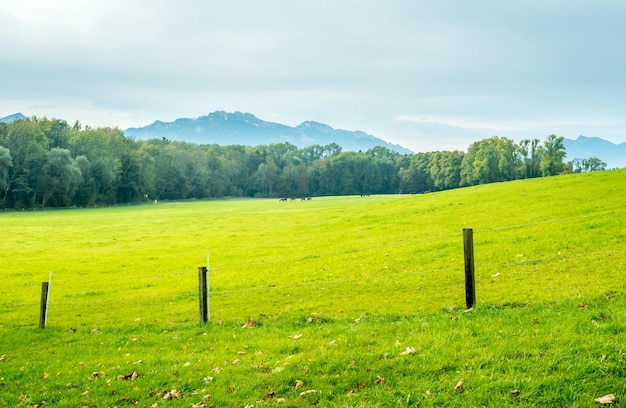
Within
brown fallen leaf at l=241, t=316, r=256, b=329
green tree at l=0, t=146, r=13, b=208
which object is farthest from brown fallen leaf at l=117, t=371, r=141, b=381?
green tree at l=0, t=146, r=13, b=208

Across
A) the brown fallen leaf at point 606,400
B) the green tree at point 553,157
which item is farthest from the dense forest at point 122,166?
the brown fallen leaf at point 606,400

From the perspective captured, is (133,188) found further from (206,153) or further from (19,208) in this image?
(206,153)

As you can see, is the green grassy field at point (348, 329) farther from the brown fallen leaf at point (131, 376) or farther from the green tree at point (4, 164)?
the green tree at point (4, 164)

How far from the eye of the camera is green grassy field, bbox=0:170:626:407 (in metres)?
8.23

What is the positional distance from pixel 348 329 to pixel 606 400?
5.92 m

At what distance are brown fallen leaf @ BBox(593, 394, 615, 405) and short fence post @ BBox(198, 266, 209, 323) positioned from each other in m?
10.2

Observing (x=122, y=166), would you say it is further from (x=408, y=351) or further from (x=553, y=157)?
(x=408, y=351)

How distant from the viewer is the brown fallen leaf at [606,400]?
274 inches

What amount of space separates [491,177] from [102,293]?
146639 mm

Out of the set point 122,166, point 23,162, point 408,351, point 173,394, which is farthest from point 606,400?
point 122,166

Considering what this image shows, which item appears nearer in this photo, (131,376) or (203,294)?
(131,376)

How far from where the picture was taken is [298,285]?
2048 centimetres

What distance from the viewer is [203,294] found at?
14484 mm

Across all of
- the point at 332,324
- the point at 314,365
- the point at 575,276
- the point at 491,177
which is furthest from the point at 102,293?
the point at 491,177
